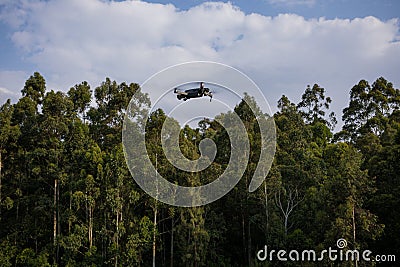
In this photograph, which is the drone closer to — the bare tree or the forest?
the forest

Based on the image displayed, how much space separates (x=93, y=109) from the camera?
752 inches

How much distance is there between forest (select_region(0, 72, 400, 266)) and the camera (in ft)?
51.5

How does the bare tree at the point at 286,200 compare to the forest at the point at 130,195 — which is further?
the bare tree at the point at 286,200

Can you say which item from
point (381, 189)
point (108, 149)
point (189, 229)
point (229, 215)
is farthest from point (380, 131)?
point (108, 149)

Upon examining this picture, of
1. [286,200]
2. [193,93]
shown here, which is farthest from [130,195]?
[193,93]

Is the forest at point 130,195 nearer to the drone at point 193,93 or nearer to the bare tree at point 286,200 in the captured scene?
the bare tree at point 286,200

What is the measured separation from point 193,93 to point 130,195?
874 cm

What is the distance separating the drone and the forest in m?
7.65

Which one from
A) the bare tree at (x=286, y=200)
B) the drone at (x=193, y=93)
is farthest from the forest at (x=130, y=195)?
the drone at (x=193, y=93)

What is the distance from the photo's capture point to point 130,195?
16000 millimetres

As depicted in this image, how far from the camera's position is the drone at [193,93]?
26.0 ft

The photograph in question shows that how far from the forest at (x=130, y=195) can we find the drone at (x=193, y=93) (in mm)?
7652

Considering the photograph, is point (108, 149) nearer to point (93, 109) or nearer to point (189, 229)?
point (93, 109)

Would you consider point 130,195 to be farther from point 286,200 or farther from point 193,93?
point 193,93
